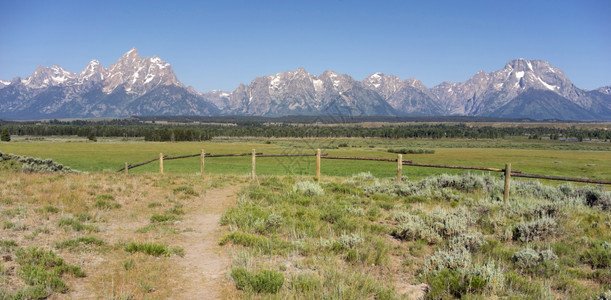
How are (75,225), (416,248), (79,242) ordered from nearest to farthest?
(79,242) < (416,248) < (75,225)

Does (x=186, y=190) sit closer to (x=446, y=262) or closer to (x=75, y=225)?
(x=75, y=225)

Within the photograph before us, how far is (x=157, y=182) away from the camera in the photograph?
1600 centimetres

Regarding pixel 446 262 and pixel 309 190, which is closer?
pixel 446 262

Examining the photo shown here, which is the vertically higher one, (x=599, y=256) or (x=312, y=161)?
(x=599, y=256)

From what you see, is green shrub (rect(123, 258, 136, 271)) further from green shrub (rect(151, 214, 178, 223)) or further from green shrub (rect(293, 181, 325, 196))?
green shrub (rect(293, 181, 325, 196))

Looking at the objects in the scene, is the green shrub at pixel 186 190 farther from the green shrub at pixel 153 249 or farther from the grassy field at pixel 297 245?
the green shrub at pixel 153 249

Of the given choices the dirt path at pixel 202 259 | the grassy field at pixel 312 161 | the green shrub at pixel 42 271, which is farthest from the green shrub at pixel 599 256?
the grassy field at pixel 312 161

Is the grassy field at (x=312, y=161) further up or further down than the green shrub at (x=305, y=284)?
further down

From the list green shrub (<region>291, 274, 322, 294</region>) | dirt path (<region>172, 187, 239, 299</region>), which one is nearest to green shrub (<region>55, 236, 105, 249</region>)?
dirt path (<region>172, 187, 239, 299</region>)

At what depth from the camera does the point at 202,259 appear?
22.8 ft

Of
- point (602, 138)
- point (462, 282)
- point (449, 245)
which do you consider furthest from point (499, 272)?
point (602, 138)

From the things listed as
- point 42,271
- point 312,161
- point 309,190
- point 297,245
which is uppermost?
point 42,271

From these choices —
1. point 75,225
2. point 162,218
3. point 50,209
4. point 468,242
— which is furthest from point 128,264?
point 468,242

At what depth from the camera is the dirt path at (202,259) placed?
5504mm
